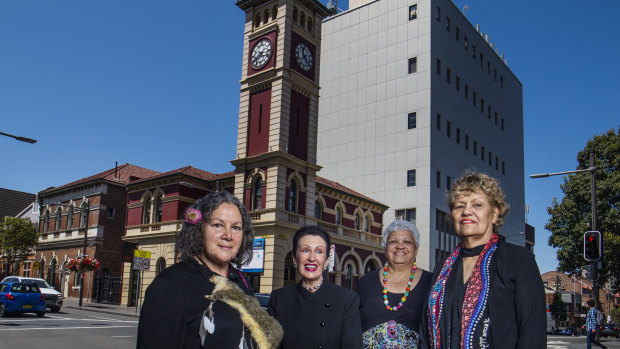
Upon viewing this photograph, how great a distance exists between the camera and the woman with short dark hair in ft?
13.3

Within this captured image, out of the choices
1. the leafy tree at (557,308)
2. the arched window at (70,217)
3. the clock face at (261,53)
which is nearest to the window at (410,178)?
the clock face at (261,53)

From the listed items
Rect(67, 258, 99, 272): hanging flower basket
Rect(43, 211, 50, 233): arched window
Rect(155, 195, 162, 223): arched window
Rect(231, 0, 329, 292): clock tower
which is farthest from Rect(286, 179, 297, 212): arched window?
Rect(43, 211, 50, 233): arched window

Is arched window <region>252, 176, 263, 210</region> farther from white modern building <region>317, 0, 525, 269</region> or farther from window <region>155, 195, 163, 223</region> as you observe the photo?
white modern building <region>317, 0, 525, 269</region>

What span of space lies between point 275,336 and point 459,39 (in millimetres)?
53968

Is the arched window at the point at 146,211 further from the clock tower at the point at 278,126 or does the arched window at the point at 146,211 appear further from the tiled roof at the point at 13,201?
the tiled roof at the point at 13,201

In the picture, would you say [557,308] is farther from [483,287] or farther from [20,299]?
[483,287]

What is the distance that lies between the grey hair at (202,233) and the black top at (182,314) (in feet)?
0.50

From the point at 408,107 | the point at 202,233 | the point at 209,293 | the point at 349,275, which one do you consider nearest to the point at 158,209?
the point at 349,275

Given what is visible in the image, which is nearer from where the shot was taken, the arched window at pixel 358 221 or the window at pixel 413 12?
the arched window at pixel 358 221

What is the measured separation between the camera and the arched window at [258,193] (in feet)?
109

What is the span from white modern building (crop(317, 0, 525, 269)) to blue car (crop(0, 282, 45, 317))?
30354mm

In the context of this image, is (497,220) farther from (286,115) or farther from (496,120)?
(496,120)

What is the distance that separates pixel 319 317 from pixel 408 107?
4502 centimetres

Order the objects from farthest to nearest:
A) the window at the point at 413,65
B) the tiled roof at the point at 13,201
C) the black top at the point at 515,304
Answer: the tiled roof at the point at 13,201
the window at the point at 413,65
the black top at the point at 515,304
